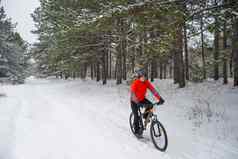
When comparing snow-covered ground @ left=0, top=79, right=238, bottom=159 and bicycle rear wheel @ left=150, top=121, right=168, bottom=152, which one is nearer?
snow-covered ground @ left=0, top=79, right=238, bottom=159

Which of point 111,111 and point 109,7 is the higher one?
point 109,7

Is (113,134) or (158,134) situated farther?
(113,134)

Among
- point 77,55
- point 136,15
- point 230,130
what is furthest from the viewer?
point 77,55

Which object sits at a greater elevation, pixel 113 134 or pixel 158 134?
pixel 158 134

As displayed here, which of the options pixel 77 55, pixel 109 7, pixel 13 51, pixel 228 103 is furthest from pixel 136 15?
pixel 13 51

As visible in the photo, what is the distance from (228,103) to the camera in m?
10.2

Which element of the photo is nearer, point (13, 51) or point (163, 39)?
point (163, 39)

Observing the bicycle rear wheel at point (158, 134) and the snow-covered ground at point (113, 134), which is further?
the bicycle rear wheel at point (158, 134)

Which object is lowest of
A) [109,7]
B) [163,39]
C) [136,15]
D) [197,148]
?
[197,148]

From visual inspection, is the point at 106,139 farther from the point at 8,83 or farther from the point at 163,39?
the point at 8,83

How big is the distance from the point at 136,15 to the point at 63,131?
198 inches

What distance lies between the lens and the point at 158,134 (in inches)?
231

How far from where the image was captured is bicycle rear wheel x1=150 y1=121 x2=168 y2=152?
565 centimetres

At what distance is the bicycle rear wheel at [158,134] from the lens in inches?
222
